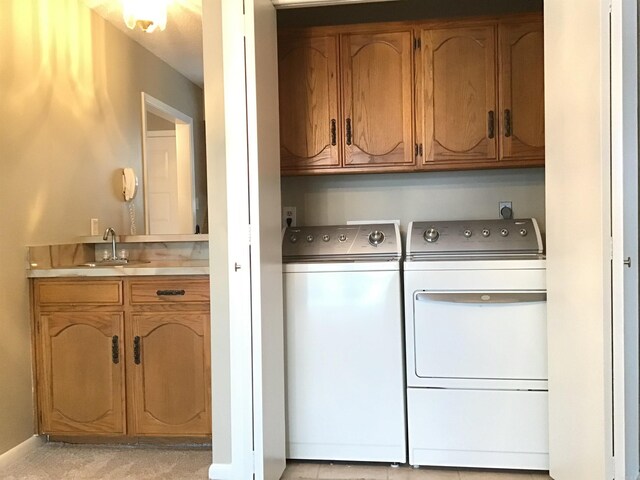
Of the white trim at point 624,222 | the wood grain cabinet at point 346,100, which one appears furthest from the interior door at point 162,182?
the white trim at point 624,222

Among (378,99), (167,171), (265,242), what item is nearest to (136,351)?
(265,242)

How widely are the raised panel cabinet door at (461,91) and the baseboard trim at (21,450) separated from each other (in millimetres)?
2471

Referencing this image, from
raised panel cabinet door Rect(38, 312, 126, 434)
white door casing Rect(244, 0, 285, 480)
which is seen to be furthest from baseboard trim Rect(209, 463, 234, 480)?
raised panel cabinet door Rect(38, 312, 126, 434)

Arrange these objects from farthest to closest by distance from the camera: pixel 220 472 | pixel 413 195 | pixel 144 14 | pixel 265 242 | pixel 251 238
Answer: pixel 413 195 → pixel 144 14 → pixel 220 472 → pixel 265 242 → pixel 251 238

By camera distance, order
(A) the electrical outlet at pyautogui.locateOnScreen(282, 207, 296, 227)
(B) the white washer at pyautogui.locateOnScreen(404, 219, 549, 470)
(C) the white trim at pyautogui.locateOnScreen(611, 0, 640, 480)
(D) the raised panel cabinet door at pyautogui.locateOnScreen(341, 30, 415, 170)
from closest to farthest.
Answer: (C) the white trim at pyautogui.locateOnScreen(611, 0, 640, 480)
(B) the white washer at pyautogui.locateOnScreen(404, 219, 549, 470)
(D) the raised panel cabinet door at pyautogui.locateOnScreen(341, 30, 415, 170)
(A) the electrical outlet at pyautogui.locateOnScreen(282, 207, 296, 227)

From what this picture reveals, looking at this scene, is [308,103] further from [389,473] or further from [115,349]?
[389,473]

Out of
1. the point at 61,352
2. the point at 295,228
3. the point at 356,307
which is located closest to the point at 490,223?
the point at 356,307

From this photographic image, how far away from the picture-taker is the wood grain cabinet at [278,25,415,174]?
8.59 feet

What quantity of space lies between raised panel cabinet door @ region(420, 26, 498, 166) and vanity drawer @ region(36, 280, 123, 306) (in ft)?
5.68

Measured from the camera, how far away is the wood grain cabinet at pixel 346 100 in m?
2.62

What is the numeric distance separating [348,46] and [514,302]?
1.47 m

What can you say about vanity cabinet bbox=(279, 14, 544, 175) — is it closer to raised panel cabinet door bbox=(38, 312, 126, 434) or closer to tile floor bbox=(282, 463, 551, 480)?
raised panel cabinet door bbox=(38, 312, 126, 434)

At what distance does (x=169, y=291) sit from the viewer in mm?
2510

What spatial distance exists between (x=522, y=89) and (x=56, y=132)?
2.42m
